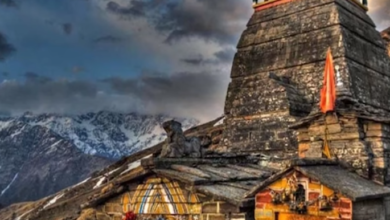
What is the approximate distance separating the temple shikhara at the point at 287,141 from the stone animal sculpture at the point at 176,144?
36 millimetres

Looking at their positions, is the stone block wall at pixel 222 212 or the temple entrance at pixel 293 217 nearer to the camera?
the temple entrance at pixel 293 217

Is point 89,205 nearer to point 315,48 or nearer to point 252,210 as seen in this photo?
point 252,210

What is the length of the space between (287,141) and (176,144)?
9.38 metres

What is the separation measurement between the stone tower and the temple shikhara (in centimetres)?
6

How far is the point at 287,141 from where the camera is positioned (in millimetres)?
25922

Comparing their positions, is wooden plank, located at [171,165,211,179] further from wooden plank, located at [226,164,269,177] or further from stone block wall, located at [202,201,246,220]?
wooden plank, located at [226,164,269,177]

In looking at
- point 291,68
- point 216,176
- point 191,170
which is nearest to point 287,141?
point 291,68

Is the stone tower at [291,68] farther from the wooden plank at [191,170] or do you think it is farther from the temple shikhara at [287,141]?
the wooden plank at [191,170]

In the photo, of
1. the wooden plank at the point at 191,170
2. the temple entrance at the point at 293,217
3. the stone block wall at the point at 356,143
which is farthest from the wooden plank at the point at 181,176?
the stone block wall at the point at 356,143

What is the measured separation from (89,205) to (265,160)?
7.63 metres

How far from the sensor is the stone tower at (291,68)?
26.8 metres

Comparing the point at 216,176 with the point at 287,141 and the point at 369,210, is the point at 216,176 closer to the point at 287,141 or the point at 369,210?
the point at 369,210

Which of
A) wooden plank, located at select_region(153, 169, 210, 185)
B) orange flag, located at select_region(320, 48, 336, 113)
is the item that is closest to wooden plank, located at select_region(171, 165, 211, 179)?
wooden plank, located at select_region(153, 169, 210, 185)

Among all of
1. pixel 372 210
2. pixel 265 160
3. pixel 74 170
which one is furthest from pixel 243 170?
pixel 74 170
